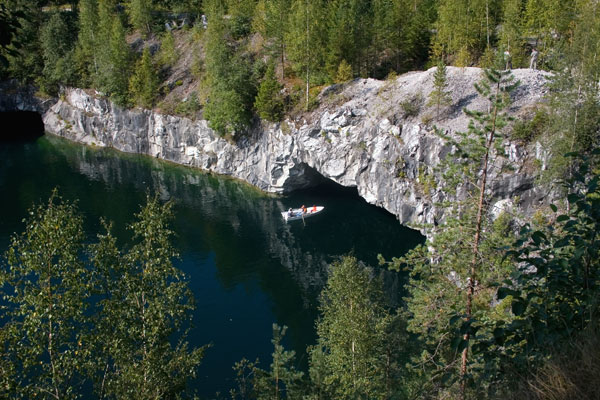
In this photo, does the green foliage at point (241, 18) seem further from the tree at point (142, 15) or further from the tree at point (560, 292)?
the tree at point (560, 292)

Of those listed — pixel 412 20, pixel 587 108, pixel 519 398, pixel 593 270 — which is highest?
pixel 412 20

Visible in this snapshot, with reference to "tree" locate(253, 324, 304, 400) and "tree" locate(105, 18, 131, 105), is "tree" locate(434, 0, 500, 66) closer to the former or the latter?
"tree" locate(253, 324, 304, 400)

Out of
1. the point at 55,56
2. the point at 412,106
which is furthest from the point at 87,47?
the point at 412,106

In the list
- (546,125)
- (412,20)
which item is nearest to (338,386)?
(546,125)

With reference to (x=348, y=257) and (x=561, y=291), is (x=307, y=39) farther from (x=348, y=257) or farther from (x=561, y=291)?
(x=561, y=291)

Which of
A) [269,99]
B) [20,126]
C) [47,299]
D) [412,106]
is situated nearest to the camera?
[47,299]

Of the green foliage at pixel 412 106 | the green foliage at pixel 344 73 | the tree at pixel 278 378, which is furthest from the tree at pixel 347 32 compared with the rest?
the tree at pixel 278 378

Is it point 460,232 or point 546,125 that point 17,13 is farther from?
point 546,125

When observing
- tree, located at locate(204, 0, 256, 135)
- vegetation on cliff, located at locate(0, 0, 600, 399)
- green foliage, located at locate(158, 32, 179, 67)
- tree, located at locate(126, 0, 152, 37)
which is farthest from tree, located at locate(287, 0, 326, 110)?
tree, located at locate(126, 0, 152, 37)
